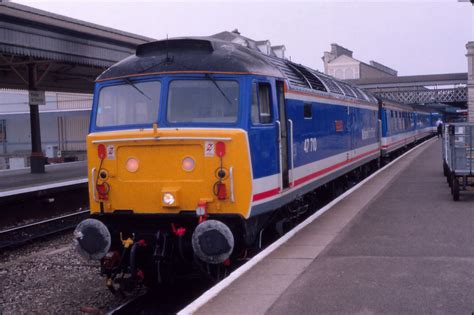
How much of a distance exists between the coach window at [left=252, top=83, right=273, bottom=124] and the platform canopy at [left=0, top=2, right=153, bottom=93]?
1030 centimetres

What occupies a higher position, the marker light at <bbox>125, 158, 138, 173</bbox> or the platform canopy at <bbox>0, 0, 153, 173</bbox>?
the platform canopy at <bbox>0, 0, 153, 173</bbox>

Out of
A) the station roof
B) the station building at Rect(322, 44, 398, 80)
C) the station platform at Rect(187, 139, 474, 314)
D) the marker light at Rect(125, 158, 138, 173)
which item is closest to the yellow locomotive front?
the marker light at Rect(125, 158, 138, 173)

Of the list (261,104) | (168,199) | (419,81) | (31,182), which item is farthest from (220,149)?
(419,81)

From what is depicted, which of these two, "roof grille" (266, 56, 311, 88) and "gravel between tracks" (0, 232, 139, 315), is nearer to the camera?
"gravel between tracks" (0, 232, 139, 315)

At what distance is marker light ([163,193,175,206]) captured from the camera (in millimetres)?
6977

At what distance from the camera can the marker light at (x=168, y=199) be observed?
698 centimetres

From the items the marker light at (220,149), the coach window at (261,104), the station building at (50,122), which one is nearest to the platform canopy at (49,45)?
the coach window at (261,104)

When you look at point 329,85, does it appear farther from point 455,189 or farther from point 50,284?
point 50,284

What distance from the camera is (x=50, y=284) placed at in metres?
8.34

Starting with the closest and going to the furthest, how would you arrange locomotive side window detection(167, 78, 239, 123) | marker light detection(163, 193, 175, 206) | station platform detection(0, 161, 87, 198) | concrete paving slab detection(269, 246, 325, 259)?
marker light detection(163, 193, 175, 206), locomotive side window detection(167, 78, 239, 123), concrete paving slab detection(269, 246, 325, 259), station platform detection(0, 161, 87, 198)

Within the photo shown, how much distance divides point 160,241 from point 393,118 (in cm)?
2014

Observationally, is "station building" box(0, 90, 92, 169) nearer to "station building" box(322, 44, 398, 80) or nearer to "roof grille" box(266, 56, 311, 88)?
"roof grille" box(266, 56, 311, 88)

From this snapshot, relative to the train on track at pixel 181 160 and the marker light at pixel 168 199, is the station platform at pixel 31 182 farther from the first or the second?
the marker light at pixel 168 199

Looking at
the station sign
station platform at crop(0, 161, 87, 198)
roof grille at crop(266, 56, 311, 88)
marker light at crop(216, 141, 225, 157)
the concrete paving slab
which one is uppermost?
the station sign
